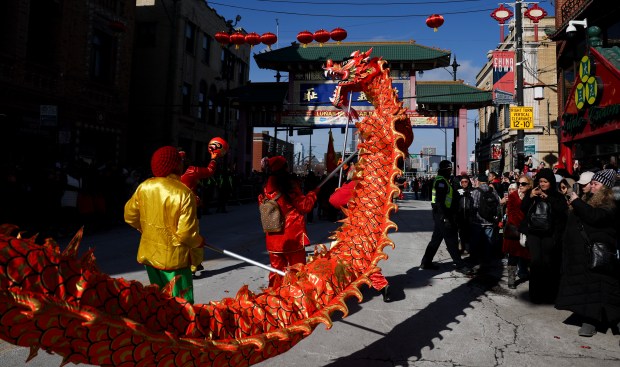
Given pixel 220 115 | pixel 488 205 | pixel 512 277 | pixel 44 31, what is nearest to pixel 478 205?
pixel 488 205

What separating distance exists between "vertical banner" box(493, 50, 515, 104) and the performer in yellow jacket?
488 inches

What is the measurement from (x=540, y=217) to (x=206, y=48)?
972 inches

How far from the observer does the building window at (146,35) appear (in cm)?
2222

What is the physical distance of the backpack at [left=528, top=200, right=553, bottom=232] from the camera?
4.52 meters

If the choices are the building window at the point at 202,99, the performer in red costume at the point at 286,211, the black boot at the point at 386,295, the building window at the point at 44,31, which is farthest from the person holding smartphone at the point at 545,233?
the building window at the point at 202,99

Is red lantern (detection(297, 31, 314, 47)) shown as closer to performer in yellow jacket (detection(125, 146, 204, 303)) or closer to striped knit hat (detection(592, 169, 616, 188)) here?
striped knit hat (detection(592, 169, 616, 188))

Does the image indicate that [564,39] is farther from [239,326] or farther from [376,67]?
[239,326]

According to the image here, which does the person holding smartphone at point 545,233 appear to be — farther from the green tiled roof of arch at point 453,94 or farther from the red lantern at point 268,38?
the green tiled roof of arch at point 453,94

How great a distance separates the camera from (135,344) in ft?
4.62

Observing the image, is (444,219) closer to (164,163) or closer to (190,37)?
(164,163)

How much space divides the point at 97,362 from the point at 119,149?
1803 cm

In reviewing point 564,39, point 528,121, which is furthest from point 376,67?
point 564,39

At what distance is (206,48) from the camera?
25.5m

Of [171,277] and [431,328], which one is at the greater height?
[171,277]
